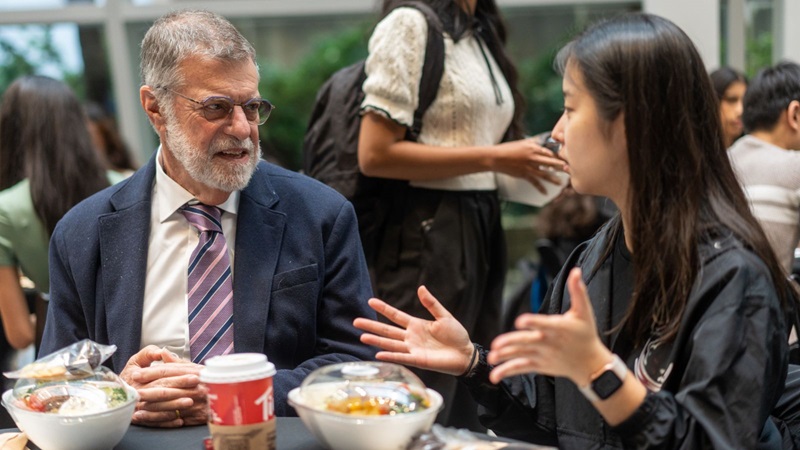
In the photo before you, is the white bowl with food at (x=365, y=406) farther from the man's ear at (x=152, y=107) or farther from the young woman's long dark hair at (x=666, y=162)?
the man's ear at (x=152, y=107)

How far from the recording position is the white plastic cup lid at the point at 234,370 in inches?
48.4

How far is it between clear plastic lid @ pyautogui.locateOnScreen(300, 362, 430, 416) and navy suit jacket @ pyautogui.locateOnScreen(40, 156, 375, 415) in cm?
53

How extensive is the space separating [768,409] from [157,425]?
101 cm

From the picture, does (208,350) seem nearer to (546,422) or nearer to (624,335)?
(546,422)

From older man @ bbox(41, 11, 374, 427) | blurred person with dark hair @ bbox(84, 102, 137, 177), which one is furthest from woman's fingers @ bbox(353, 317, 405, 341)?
blurred person with dark hair @ bbox(84, 102, 137, 177)

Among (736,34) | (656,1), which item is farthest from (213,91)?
(736,34)

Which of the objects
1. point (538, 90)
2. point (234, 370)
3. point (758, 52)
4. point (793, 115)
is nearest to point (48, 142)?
point (234, 370)

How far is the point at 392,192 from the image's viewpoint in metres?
2.75

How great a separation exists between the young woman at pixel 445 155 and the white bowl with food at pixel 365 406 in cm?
131

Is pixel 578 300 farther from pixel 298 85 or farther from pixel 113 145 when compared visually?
pixel 298 85

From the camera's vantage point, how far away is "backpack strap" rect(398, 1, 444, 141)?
2.58 metres

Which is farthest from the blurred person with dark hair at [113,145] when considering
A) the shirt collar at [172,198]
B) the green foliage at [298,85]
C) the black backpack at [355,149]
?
the shirt collar at [172,198]

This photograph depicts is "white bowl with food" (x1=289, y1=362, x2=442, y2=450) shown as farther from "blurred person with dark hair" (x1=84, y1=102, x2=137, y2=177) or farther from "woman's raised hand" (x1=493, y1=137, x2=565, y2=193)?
"blurred person with dark hair" (x1=84, y1=102, x2=137, y2=177)

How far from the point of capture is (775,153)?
319cm
